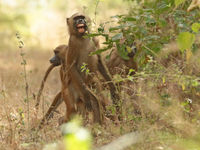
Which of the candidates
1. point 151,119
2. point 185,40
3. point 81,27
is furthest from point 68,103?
point 185,40

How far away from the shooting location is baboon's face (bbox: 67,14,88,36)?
4.89 metres

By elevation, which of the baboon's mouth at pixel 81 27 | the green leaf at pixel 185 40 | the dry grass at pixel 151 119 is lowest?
the dry grass at pixel 151 119

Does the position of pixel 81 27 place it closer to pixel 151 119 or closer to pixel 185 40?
pixel 151 119

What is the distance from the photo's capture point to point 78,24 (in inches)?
193

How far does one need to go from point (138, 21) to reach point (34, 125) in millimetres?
1717

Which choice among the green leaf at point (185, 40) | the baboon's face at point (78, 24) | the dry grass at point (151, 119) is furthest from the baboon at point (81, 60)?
the green leaf at point (185, 40)

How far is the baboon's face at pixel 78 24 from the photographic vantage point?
16.0ft

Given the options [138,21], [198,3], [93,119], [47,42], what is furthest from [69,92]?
[47,42]

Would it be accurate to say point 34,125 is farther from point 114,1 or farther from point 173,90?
point 114,1

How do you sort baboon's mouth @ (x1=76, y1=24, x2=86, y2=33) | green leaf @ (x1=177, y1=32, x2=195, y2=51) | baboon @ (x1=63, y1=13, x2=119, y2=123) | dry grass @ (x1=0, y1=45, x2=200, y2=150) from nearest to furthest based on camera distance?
green leaf @ (x1=177, y1=32, x2=195, y2=51) < dry grass @ (x1=0, y1=45, x2=200, y2=150) < baboon's mouth @ (x1=76, y1=24, x2=86, y2=33) < baboon @ (x1=63, y1=13, x2=119, y2=123)

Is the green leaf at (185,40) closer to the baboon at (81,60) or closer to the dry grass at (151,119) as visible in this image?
the dry grass at (151,119)

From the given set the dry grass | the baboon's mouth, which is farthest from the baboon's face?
the dry grass

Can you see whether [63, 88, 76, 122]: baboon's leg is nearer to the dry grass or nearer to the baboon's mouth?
the dry grass

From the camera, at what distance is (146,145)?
3.17 meters
